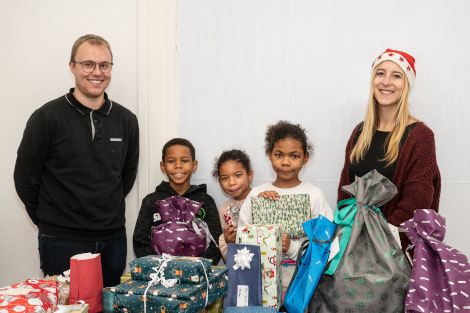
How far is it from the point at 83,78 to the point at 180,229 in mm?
997

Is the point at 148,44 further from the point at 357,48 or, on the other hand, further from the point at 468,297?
the point at 468,297

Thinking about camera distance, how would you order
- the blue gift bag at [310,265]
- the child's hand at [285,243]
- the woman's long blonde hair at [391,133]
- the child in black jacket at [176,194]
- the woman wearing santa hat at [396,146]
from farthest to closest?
the child in black jacket at [176,194], the woman's long blonde hair at [391,133], the woman wearing santa hat at [396,146], the child's hand at [285,243], the blue gift bag at [310,265]

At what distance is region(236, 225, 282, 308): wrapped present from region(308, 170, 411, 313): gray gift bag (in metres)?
0.15

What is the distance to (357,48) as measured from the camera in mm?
2557

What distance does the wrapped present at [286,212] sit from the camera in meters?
1.98

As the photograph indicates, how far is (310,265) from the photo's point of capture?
165cm

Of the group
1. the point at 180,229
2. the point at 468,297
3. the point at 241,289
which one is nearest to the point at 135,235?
the point at 180,229

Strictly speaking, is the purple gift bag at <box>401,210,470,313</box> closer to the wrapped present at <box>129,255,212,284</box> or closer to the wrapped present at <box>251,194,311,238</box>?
the wrapped present at <box>251,194,311,238</box>

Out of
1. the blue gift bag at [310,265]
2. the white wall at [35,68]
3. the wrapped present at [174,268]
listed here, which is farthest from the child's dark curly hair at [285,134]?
the white wall at [35,68]

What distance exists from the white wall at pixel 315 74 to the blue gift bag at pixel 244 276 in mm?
1075

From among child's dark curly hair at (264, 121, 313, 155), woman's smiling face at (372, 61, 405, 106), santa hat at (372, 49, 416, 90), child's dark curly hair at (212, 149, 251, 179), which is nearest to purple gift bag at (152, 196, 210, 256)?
child's dark curly hair at (212, 149, 251, 179)

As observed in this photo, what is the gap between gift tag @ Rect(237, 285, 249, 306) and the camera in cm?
165

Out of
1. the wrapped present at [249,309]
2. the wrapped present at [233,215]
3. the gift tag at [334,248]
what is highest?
the wrapped present at [233,215]

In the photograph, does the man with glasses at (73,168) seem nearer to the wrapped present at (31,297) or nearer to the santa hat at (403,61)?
the wrapped present at (31,297)
